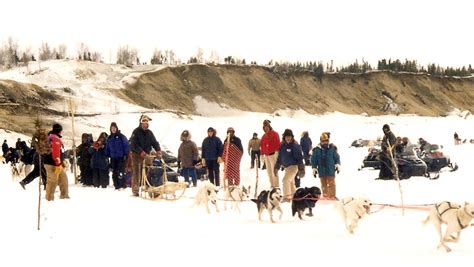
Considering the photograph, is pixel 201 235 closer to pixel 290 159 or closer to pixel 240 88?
pixel 290 159

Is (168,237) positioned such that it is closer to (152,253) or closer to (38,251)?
(152,253)

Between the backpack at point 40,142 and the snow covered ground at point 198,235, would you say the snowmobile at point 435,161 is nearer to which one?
the snow covered ground at point 198,235

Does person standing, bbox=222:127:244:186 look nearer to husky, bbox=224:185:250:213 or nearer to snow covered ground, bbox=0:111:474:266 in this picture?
snow covered ground, bbox=0:111:474:266

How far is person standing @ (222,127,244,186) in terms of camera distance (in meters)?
13.8

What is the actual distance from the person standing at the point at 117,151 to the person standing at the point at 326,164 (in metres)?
5.12

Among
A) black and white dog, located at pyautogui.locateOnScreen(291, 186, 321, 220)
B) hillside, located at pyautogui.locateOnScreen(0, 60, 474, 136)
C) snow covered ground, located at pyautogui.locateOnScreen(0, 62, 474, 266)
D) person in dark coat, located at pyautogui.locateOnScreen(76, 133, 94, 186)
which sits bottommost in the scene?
snow covered ground, located at pyautogui.locateOnScreen(0, 62, 474, 266)

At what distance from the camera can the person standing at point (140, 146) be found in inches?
541

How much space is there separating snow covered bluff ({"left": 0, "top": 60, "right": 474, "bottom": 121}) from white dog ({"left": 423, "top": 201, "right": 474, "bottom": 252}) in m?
53.6

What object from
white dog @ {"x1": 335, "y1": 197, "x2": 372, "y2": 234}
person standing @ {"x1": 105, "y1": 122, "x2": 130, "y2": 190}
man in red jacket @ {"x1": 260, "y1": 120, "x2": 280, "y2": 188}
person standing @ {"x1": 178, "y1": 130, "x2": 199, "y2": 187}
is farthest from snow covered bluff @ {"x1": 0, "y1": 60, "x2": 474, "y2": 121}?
white dog @ {"x1": 335, "y1": 197, "x2": 372, "y2": 234}

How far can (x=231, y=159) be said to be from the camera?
13945 mm

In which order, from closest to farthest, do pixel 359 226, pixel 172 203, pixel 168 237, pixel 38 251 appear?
pixel 38 251 < pixel 168 237 < pixel 359 226 < pixel 172 203

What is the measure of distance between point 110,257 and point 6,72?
75.9 m

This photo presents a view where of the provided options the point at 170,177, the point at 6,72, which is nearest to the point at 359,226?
the point at 170,177

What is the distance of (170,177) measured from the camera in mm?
16703
